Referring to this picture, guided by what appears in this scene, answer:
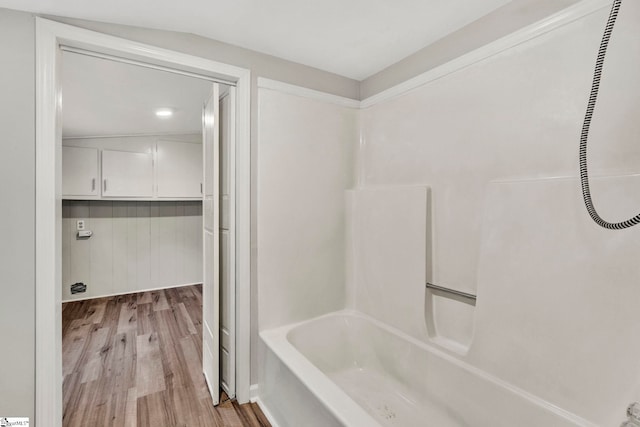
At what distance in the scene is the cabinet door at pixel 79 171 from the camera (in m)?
3.73

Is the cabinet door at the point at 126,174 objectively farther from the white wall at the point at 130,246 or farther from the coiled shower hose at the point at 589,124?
the coiled shower hose at the point at 589,124

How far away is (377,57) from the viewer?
2002mm

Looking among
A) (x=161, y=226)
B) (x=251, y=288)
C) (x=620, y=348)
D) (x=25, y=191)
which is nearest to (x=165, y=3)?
(x=25, y=191)

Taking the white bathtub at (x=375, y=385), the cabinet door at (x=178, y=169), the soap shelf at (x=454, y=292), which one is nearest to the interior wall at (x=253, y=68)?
the white bathtub at (x=375, y=385)

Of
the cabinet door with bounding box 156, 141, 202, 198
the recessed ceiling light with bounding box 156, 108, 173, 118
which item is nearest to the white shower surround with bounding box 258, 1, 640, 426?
the recessed ceiling light with bounding box 156, 108, 173, 118

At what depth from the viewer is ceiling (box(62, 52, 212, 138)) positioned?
2.09 metres

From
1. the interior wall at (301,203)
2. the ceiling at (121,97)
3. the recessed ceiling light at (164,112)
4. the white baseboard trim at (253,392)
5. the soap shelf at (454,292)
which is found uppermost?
the recessed ceiling light at (164,112)

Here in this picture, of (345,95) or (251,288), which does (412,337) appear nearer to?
(251,288)

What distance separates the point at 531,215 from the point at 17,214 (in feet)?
7.66

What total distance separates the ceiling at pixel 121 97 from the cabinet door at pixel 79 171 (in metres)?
0.23

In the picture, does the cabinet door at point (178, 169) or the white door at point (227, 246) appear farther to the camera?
the cabinet door at point (178, 169)

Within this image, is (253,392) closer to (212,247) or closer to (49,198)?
(212,247)

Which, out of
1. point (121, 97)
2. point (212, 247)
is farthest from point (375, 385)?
point (121, 97)

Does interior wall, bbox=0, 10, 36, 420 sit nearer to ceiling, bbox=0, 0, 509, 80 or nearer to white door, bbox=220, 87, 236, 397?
ceiling, bbox=0, 0, 509, 80
